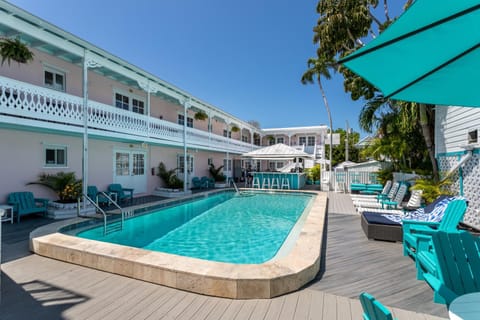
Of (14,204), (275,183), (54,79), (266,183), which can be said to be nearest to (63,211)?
(14,204)

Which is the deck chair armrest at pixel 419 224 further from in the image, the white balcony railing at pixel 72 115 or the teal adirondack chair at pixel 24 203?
the teal adirondack chair at pixel 24 203

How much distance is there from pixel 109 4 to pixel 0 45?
18.8ft

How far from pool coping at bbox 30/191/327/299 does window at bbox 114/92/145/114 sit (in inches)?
365

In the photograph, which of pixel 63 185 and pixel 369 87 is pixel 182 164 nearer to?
pixel 63 185

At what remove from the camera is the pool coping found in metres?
3.19

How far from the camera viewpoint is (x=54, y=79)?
31.1ft

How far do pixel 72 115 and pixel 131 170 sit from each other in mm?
5241

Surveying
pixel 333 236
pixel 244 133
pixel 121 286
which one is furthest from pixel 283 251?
pixel 244 133

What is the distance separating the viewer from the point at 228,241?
6453 mm

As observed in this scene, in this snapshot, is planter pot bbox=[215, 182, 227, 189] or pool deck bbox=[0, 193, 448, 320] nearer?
pool deck bbox=[0, 193, 448, 320]

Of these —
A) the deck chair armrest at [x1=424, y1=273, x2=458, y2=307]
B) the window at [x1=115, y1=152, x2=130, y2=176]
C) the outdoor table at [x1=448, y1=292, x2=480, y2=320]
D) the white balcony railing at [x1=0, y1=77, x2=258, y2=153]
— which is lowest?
the deck chair armrest at [x1=424, y1=273, x2=458, y2=307]

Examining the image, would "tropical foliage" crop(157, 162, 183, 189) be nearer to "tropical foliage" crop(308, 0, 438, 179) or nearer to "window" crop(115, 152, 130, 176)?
"window" crop(115, 152, 130, 176)

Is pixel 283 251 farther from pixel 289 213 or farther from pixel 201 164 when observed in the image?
pixel 201 164

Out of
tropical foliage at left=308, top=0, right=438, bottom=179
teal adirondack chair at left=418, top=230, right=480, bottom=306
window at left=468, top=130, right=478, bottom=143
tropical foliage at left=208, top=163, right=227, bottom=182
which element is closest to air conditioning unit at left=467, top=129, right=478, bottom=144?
window at left=468, top=130, right=478, bottom=143
